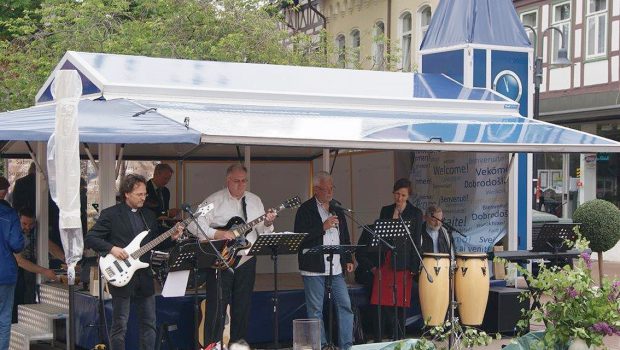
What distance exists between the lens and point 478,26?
1232cm

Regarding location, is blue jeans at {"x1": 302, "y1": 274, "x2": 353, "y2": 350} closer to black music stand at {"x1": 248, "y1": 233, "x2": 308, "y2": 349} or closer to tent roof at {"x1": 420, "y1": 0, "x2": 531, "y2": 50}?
black music stand at {"x1": 248, "y1": 233, "x2": 308, "y2": 349}

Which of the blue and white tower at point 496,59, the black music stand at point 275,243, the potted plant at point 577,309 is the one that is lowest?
the potted plant at point 577,309

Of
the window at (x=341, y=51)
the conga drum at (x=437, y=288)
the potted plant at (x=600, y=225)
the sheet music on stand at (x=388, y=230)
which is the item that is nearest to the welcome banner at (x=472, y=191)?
the conga drum at (x=437, y=288)

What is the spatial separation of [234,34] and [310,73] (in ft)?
40.2

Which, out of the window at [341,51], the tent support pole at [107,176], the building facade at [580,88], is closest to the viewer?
the tent support pole at [107,176]

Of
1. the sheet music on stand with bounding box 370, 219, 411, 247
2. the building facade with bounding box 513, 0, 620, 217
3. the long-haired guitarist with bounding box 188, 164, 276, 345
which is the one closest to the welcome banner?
the sheet music on stand with bounding box 370, 219, 411, 247

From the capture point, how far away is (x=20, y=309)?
431 inches

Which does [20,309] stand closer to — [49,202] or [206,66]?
[49,202]

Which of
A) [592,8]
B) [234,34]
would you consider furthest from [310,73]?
[592,8]

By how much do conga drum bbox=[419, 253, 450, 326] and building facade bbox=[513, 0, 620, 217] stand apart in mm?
15734

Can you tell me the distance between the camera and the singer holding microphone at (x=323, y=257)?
9750 mm

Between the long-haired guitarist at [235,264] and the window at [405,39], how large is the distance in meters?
22.6

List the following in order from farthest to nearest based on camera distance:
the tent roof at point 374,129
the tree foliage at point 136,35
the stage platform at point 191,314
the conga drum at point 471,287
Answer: the tree foliage at point 136,35
the conga drum at point 471,287
the stage platform at point 191,314
the tent roof at point 374,129

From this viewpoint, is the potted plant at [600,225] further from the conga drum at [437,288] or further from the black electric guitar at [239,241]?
the black electric guitar at [239,241]
